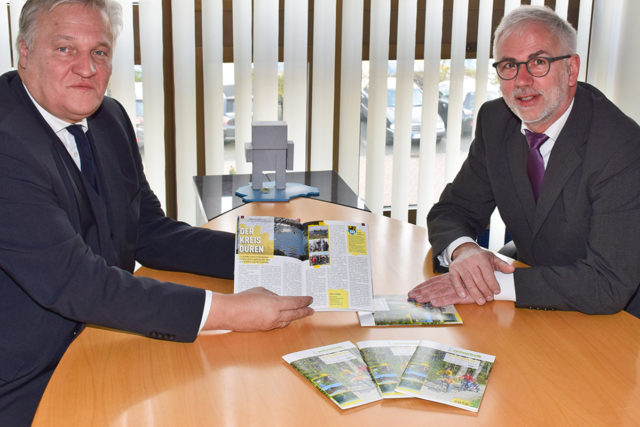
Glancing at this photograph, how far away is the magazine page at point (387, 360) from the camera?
4.30ft

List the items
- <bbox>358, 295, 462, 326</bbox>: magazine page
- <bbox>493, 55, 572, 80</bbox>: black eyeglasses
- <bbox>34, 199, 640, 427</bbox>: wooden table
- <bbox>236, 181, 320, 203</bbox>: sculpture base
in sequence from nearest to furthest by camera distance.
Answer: <bbox>34, 199, 640, 427</bbox>: wooden table
<bbox>358, 295, 462, 326</bbox>: magazine page
<bbox>493, 55, 572, 80</bbox>: black eyeglasses
<bbox>236, 181, 320, 203</bbox>: sculpture base

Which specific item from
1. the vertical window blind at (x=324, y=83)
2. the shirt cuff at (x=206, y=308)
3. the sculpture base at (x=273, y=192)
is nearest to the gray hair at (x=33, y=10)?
the shirt cuff at (x=206, y=308)

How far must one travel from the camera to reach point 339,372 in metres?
1.37

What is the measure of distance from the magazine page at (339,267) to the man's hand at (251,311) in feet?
0.41

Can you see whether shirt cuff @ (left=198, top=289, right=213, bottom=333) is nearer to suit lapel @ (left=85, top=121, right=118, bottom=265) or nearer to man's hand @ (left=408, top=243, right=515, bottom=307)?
suit lapel @ (left=85, top=121, right=118, bottom=265)

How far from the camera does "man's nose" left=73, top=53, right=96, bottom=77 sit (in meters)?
1.68

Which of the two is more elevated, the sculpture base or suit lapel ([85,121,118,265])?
suit lapel ([85,121,118,265])

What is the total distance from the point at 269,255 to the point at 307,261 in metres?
0.10

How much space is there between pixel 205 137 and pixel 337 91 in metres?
0.79

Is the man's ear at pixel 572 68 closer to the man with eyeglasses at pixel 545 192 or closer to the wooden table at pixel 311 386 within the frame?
the man with eyeglasses at pixel 545 192

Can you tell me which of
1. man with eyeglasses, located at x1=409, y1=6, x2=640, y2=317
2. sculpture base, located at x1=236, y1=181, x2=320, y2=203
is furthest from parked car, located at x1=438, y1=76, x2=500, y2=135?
man with eyeglasses, located at x1=409, y1=6, x2=640, y2=317

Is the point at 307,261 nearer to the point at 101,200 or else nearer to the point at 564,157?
the point at 101,200

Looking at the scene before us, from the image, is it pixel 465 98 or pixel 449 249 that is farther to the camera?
pixel 465 98

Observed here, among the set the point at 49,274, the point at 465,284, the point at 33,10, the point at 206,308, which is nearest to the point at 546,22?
the point at 465,284
